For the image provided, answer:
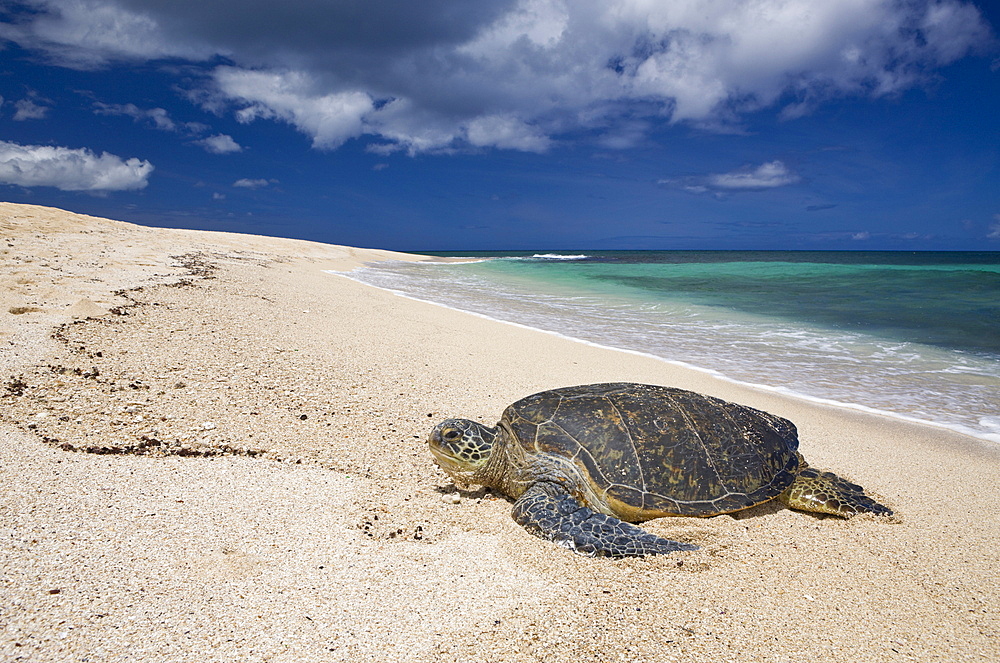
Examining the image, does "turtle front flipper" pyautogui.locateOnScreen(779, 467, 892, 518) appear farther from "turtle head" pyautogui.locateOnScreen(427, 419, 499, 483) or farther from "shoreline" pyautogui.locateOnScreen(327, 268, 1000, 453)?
"shoreline" pyautogui.locateOnScreen(327, 268, 1000, 453)

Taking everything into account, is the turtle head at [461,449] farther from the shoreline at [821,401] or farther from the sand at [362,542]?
the shoreline at [821,401]

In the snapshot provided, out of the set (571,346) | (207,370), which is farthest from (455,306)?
(207,370)

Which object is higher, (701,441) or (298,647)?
(701,441)

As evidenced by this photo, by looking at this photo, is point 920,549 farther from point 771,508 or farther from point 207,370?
point 207,370

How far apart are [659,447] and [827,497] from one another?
1.15 meters

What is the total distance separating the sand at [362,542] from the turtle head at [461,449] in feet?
0.57

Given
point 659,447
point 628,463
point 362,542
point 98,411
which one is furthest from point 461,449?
point 98,411

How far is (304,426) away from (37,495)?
5.38ft

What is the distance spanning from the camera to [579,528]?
9.09 feet

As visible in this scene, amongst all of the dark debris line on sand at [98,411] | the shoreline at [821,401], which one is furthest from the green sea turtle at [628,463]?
the shoreline at [821,401]

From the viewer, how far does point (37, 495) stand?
2496 mm

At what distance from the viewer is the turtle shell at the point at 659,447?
308cm

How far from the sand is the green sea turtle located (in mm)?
145

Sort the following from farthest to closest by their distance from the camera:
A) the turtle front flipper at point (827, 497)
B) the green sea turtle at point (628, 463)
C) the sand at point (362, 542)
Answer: the turtle front flipper at point (827, 497) → the green sea turtle at point (628, 463) → the sand at point (362, 542)
